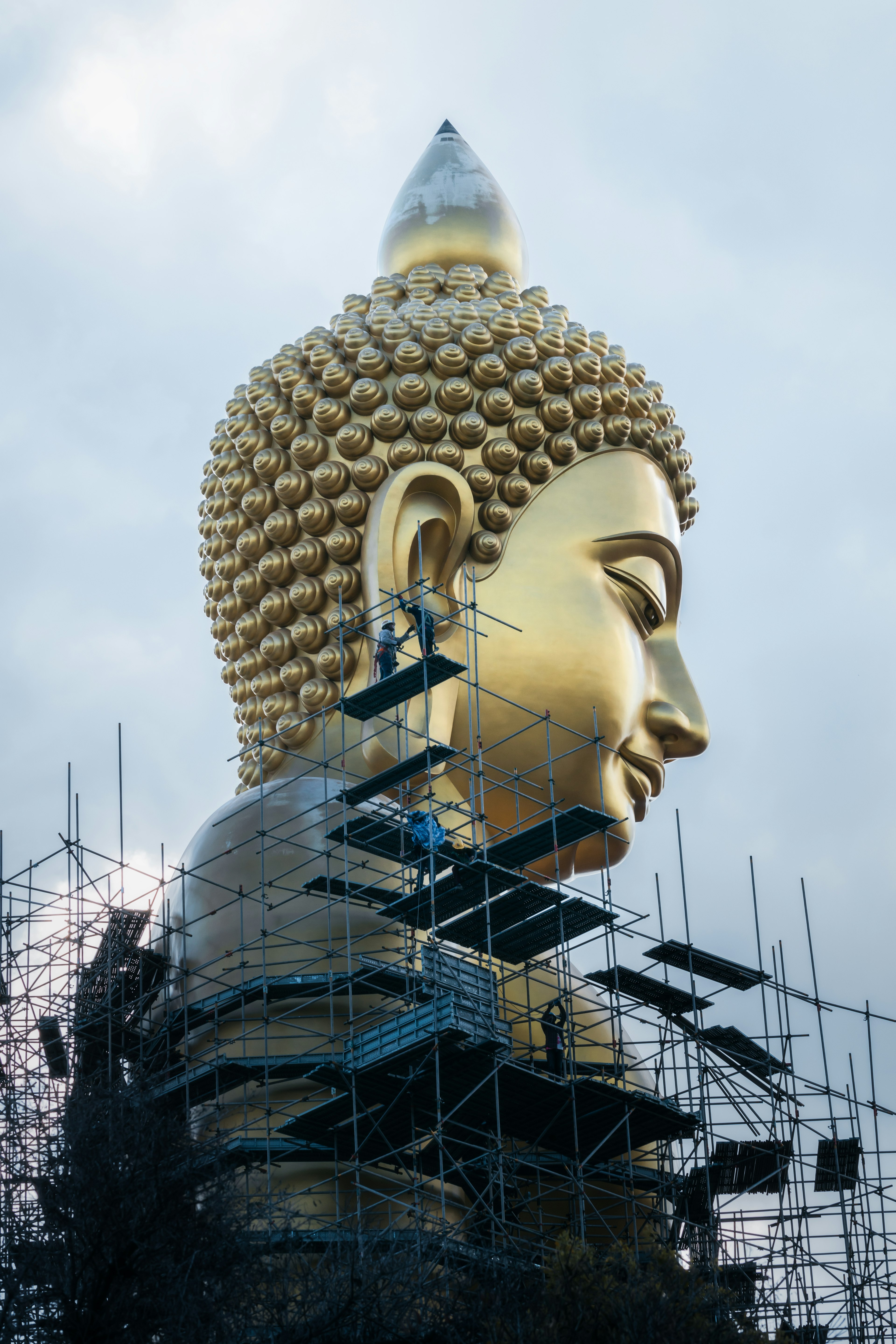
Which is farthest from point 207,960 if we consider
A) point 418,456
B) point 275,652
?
point 418,456

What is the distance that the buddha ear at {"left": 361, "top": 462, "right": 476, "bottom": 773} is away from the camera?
13.8 metres

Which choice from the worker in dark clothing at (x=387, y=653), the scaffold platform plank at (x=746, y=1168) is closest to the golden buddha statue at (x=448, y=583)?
the worker in dark clothing at (x=387, y=653)

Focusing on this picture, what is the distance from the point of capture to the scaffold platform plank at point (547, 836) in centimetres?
1329

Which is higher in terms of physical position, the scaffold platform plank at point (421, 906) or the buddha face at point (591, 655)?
the buddha face at point (591, 655)

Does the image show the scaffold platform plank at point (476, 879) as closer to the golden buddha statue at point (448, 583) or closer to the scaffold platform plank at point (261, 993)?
the golden buddha statue at point (448, 583)

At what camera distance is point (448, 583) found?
46.4ft

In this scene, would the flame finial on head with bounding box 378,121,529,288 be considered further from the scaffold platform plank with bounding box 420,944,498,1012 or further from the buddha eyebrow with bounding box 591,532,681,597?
the scaffold platform plank with bounding box 420,944,498,1012

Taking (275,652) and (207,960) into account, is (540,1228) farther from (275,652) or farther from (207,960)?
(275,652)

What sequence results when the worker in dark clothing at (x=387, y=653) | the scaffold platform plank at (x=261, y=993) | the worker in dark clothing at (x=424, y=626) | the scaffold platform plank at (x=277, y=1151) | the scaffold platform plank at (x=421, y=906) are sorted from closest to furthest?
the scaffold platform plank at (x=277, y=1151) < the scaffold platform plank at (x=261, y=993) < the scaffold platform plank at (x=421, y=906) < the worker in dark clothing at (x=424, y=626) < the worker in dark clothing at (x=387, y=653)

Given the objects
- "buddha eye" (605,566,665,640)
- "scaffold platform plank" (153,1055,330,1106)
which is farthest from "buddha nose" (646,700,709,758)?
"scaffold platform plank" (153,1055,330,1106)

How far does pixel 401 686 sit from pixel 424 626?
37cm

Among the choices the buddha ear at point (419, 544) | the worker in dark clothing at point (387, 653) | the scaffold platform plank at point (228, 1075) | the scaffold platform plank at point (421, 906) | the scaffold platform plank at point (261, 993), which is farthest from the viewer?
the buddha ear at point (419, 544)

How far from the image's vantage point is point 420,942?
41.8ft

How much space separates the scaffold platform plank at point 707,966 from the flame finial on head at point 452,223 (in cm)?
478
